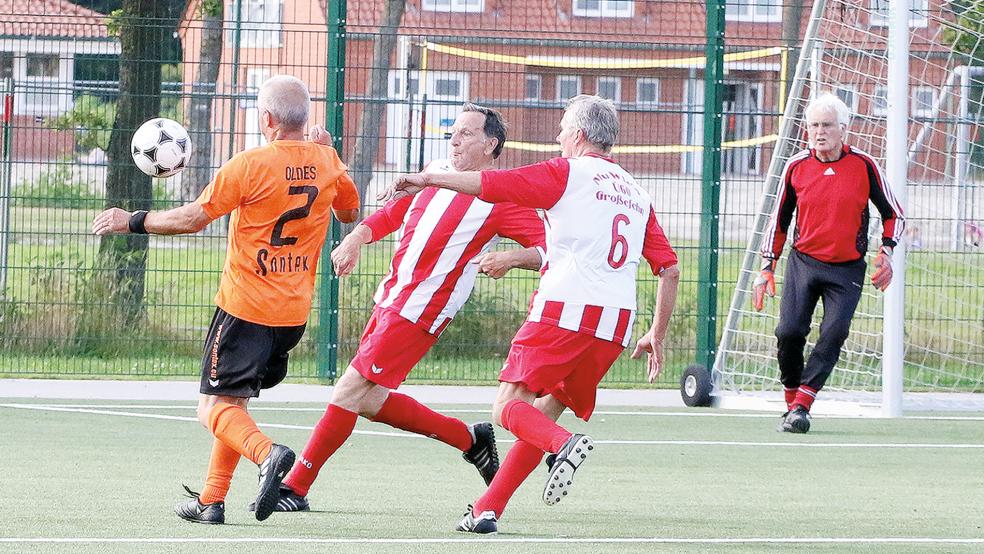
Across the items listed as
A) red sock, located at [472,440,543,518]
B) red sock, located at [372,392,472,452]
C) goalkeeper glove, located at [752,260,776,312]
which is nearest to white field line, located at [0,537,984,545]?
red sock, located at [472,440,543,518]

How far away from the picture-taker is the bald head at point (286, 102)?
19.7 ft

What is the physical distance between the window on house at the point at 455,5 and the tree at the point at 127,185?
1994 millimetres

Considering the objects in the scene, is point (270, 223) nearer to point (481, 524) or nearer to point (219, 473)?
point (219, 473)

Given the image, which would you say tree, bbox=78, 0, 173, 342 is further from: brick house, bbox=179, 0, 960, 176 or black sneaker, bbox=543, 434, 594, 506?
black sneaker, bbox=543, 434, 594, 506

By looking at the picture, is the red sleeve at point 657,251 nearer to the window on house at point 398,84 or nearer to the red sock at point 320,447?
the red sock at point 320,447

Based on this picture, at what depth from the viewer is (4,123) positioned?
37.5ft

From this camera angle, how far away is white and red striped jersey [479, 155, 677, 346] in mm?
5863

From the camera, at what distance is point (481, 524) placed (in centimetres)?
583

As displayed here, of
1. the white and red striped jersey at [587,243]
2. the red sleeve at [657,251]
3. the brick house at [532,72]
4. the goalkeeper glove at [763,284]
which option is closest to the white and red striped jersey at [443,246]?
the red sleeve at [657,251]

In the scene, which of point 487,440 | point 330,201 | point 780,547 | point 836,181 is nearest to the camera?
point 780,547

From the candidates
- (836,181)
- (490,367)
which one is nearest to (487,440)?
(836,181)

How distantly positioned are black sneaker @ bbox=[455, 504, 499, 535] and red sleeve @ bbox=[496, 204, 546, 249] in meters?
1.40

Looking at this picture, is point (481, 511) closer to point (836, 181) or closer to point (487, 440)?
point (487, 440)

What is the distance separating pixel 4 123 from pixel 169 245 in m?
1.52
